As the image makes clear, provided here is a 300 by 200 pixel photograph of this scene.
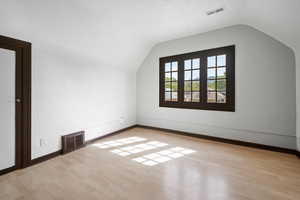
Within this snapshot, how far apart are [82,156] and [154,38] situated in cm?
356

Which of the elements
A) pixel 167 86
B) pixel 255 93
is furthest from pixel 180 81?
pixel 255 93

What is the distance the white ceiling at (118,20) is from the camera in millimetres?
2211

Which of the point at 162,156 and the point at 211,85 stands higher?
the point at 211,85

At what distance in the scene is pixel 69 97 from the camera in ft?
10.6

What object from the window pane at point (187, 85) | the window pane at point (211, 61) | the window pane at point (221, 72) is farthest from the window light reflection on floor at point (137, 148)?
the window pane at point (211, 61)

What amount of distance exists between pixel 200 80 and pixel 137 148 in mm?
2429

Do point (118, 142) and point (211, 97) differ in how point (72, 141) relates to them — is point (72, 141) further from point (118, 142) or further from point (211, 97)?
point (211, 97)

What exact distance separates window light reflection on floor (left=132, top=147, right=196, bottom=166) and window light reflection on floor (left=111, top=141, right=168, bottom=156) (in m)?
0.31

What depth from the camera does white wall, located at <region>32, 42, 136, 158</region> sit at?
2.68 meters

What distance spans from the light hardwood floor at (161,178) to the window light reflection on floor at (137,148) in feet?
0.54

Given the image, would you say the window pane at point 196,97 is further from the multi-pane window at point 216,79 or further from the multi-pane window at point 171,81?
the multi-pane window at point 171,81

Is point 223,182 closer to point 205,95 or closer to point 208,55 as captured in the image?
point 205,95

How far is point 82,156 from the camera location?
115 inches

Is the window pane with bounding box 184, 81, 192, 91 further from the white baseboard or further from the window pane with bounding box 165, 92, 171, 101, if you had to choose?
the white baseboard
